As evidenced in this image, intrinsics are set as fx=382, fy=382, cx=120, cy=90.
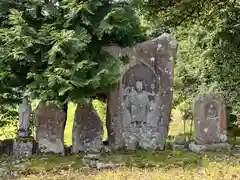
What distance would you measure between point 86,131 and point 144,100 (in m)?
1.74

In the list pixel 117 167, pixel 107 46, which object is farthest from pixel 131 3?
pixel 117 167

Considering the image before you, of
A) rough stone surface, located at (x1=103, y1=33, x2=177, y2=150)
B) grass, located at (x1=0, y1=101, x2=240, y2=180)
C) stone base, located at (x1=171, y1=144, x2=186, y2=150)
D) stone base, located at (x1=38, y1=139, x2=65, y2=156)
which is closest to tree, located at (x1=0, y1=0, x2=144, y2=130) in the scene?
rough stone surface, located at (x1=103, y1=33, x2=177, y2=150)

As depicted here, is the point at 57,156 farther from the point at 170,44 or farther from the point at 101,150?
the point at 170,44

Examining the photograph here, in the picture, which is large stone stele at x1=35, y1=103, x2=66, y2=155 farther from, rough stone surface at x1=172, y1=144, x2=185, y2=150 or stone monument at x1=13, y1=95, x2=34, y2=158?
rough stone surface at x1=172, y1=144, x2=185, y2=150

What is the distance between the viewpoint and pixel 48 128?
31.8 feet

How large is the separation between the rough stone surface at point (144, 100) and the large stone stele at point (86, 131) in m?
0.42

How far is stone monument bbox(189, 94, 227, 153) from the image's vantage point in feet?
33.6

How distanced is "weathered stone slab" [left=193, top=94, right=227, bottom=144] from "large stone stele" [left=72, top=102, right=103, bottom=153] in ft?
8.66

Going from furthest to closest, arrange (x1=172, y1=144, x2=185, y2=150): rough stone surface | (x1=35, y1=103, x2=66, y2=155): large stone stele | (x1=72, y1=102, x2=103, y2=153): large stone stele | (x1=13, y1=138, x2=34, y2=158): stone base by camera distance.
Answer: (x1=172, y1=144, x2=185, y2=150): rough stone surface, (x1=72, y1=102, x2=103, y2=153): large stone stele, (x1=35, y1=103, x2=66, y2=155): large stone stele, (x1=13, y1=138, x2=34, y2=158): stone base

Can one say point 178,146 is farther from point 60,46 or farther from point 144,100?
point 60,46

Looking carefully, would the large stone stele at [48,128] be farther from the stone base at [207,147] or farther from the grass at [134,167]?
the stone base at [207,147]

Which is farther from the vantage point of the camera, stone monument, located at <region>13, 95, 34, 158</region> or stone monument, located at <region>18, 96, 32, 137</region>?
stone monument, located at <region>18, 96, 32, 137</region>

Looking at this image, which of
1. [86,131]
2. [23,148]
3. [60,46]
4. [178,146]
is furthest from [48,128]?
[178,146]

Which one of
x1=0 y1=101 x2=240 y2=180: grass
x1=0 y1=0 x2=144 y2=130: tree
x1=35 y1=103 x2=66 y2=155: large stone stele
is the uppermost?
x1=0 y1=0 x2=144 y2=130: tree
